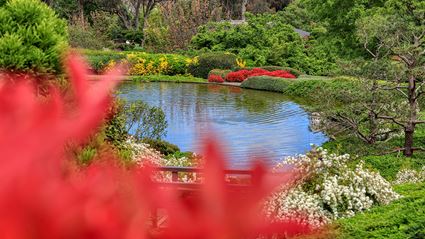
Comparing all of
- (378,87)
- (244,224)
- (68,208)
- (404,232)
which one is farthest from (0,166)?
(378,87)

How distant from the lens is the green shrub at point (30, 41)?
83.7 inches

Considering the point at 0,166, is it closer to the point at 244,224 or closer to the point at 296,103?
the point at 244,224

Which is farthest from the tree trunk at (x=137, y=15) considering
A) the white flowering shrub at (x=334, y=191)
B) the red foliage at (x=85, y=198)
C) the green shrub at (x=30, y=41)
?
the red foliage at (x=85, y=198)

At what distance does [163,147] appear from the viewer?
13516mm

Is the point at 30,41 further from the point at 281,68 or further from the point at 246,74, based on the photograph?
the point at 281,68

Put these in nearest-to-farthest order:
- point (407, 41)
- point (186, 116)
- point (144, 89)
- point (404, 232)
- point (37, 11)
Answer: point (37, 11), point (404, 232), point (407, 41), point (186, 116), point (144, 89)

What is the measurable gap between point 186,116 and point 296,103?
18.0 ft

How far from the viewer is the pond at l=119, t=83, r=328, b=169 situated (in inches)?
598

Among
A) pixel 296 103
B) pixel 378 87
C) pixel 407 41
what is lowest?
pixel 296 103

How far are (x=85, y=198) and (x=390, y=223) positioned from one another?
603 cm

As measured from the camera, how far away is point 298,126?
17359 mm

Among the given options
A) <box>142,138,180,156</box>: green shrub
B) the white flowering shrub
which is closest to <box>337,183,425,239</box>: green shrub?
the white flowering shrub

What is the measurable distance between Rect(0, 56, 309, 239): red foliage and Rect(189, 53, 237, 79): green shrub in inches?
1230

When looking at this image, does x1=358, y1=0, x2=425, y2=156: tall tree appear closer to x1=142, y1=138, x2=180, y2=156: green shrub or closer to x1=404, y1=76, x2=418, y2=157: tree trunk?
x1=404, y1=76, x2=418, y2=157: tree trunk
